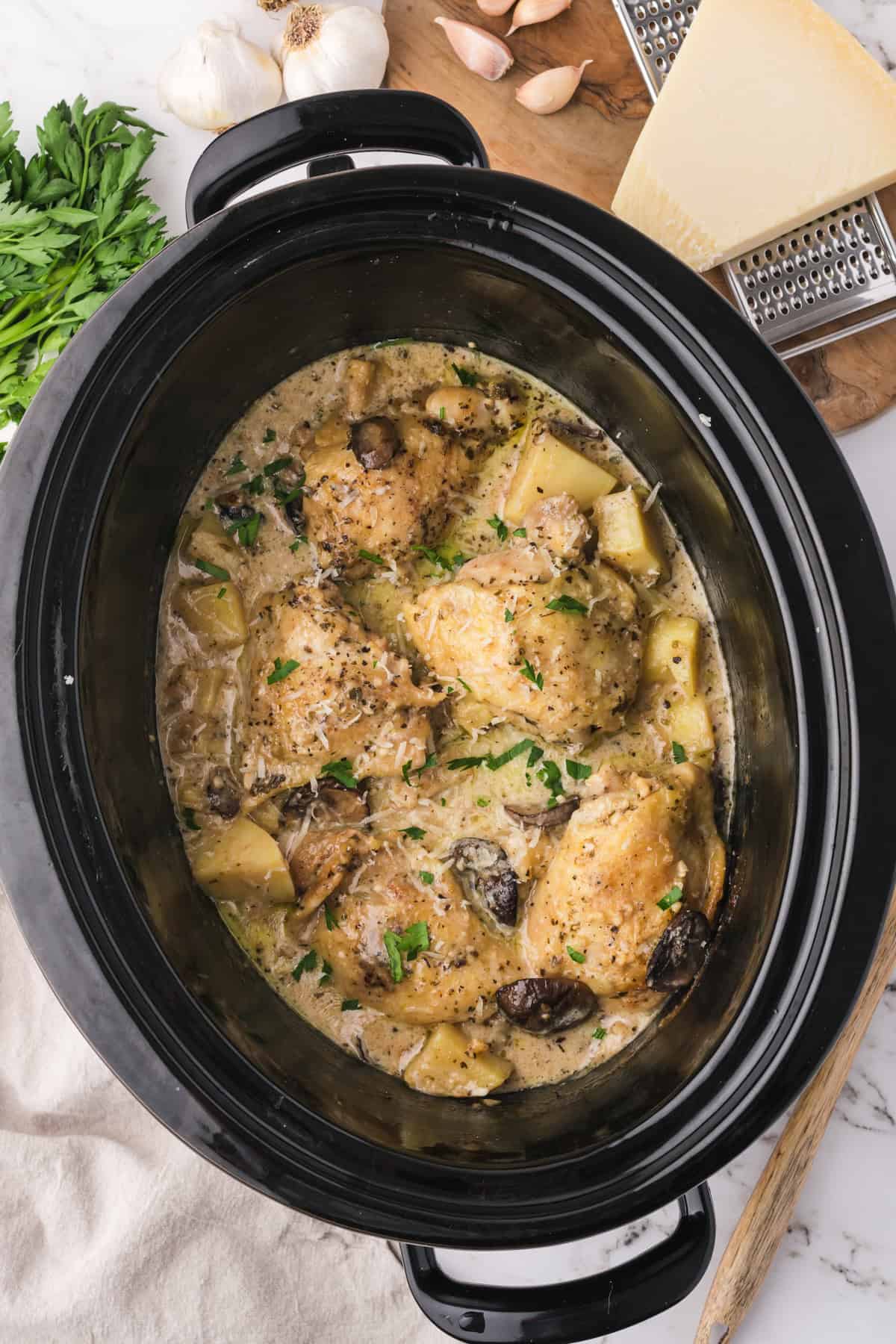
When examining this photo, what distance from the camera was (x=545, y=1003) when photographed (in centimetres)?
239

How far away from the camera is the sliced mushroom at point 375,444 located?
245cm

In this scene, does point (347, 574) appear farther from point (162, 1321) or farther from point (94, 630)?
point (162, 1321)

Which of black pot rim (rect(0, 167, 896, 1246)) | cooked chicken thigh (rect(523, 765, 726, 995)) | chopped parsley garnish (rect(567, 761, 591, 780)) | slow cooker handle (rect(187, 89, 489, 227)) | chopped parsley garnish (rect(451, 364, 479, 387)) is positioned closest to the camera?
black pot rim (rect(0, 167, 896, 1246))

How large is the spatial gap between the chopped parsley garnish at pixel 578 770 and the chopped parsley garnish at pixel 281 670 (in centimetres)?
69

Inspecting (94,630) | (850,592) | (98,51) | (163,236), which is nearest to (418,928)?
(94,630)

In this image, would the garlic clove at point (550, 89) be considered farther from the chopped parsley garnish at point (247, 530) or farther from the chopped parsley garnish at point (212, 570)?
the chopped parsley garnish at point (212, 570)

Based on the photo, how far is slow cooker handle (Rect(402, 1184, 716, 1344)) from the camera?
2.17 metres

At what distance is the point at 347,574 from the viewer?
2.62 metres

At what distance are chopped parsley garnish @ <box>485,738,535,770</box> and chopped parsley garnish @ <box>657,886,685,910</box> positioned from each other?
0.47 meters

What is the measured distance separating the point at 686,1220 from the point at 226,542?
183 centimetres

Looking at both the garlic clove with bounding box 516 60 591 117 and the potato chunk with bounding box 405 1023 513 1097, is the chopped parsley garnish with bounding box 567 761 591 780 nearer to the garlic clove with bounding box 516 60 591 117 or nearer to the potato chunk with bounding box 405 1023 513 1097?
the potato chunk with bounding box 405 1023 513 1097

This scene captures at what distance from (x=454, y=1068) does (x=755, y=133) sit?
2.31 m

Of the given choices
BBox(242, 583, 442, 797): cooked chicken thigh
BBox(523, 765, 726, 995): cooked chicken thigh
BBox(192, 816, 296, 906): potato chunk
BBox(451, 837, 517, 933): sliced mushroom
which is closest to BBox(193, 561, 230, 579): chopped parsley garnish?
BBox(242, 583, 442, 797): cooked chicken thigh

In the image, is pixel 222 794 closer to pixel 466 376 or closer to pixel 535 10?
pixel 466 376
